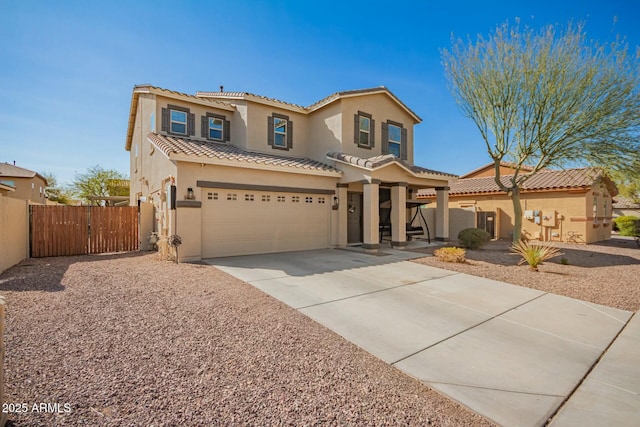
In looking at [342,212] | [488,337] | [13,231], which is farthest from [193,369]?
[342,212]

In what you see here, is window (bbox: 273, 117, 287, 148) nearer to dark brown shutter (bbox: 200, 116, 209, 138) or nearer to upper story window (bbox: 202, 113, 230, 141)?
upper story window (bbox: 202, 113, 230, 141)

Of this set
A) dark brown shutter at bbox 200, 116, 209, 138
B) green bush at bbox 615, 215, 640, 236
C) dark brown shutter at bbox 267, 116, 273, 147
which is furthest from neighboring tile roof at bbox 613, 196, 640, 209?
dark brown shutter at bbox 200, 116, 209, 138

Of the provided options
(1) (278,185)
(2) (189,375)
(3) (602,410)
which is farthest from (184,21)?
(3) (602,410)

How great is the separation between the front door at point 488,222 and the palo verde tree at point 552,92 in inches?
261

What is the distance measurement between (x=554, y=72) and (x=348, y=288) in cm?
1100

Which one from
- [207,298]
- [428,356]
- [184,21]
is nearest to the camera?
[428,356]

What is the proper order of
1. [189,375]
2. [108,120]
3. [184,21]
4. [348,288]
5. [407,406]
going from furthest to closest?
[108,120] < [184,21] < [348,288] < [189,375] < [407,406]

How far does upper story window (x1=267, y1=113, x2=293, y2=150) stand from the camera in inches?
546

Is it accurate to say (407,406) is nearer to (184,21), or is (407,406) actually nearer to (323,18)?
(184,21)

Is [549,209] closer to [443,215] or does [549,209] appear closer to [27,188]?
[443,215]

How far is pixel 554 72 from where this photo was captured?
34.0 feet

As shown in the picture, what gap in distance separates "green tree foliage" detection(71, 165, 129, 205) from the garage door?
25767 mm

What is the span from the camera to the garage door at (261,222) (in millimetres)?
10180

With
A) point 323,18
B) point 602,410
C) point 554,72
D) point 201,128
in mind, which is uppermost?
point 323,18
